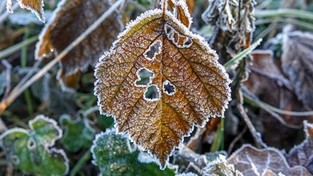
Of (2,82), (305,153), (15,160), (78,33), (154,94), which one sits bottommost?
(305,153)

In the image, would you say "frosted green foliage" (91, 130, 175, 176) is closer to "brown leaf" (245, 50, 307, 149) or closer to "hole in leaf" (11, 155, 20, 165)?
"hole in leaf" (11, 155, 20, 165)

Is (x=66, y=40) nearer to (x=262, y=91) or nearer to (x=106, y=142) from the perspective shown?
(x=106, y=142)

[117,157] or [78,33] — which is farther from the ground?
[78,33]

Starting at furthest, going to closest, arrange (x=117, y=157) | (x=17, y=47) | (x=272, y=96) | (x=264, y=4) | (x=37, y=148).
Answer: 1. (x=264, y=4)
2. (x=17, y=47)
3. (x=272, y=96)
4. (x=37, y=148)
5. (x=117, y=157)

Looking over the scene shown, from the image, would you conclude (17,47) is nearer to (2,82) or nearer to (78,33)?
(2,82)

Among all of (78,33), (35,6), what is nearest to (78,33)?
(78,33)

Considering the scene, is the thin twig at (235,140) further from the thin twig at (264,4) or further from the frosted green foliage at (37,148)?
the thin twig at (264,4)
